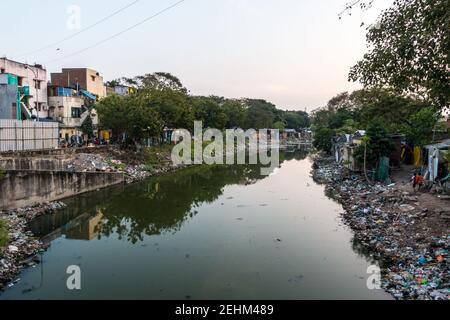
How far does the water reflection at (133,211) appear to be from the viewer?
13422 millimetres

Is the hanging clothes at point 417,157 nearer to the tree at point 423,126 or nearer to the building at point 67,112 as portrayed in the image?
the tree at point 423,126

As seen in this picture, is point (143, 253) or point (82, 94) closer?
point (143, 253)

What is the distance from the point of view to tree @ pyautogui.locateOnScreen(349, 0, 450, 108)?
19.3 feet

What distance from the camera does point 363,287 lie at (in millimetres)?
8344

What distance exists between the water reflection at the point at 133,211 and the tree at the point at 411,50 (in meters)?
8.93

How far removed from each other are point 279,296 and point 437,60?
545 centimetres

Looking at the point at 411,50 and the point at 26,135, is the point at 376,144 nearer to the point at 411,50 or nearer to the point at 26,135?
the point at 411,50

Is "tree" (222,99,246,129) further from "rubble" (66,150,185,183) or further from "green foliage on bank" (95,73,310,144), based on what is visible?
"rubble" (66,150,185,183)

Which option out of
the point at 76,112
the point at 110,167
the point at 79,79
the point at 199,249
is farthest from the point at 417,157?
the point at 79,79

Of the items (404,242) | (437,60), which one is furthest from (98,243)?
(437,60)

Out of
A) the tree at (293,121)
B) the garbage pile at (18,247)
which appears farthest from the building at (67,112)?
the tree at (293,121)

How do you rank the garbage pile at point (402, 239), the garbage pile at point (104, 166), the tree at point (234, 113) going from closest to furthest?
the garbage pile at point (402, 239), the garbage pile at point (104, 166), the tree at point (234, 113)

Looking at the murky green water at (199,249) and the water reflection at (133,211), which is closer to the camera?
the murky green water at (199,249)
